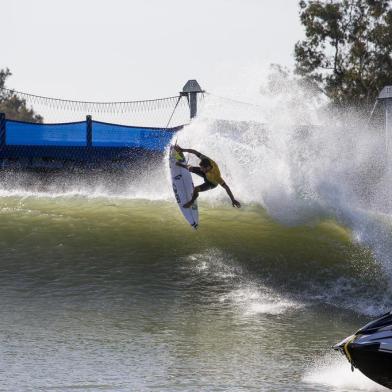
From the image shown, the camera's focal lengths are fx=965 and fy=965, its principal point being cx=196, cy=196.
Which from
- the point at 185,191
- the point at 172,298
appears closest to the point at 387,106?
the point at 185,191

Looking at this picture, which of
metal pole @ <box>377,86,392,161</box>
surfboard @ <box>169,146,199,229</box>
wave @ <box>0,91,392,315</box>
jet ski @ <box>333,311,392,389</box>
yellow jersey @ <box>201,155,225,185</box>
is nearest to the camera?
jet ski @ <box>333,311,392,389</box>

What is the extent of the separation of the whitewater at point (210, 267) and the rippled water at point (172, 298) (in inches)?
1.1

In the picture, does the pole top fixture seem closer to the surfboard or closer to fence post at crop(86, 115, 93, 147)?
fence post at crop(86, 115, 93, 147)

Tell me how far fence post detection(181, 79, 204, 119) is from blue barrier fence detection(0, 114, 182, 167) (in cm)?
106

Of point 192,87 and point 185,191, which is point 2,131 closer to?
point 192,87

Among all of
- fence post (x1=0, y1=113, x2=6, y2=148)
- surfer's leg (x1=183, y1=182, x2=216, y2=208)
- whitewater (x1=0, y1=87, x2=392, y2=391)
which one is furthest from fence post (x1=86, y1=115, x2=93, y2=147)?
surfer's leg (x1=183, y1=182, x2=216, y2=208)

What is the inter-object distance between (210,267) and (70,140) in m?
10.4

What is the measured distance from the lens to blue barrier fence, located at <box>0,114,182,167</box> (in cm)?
2475

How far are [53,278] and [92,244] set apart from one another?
99.9 inches

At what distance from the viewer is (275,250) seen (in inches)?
667

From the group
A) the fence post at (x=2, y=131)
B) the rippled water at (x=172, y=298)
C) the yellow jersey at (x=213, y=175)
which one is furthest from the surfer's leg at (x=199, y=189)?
the fence post at (x=2, y=131)

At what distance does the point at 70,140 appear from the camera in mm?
25125

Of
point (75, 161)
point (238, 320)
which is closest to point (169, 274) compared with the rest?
point (238, 320)

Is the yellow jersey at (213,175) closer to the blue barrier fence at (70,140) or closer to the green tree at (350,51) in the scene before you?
the blue barrier fence at (70,140)
